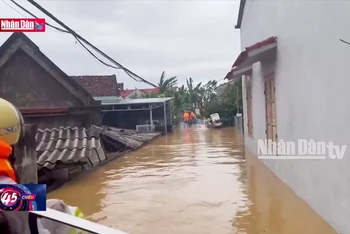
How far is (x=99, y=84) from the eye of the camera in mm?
28781

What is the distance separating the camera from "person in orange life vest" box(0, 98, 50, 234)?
2.11 metres

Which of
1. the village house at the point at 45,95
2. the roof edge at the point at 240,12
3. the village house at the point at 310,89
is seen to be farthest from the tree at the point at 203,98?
the village house at the point at 310,89

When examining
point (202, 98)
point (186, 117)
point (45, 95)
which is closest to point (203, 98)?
point (202, 98)

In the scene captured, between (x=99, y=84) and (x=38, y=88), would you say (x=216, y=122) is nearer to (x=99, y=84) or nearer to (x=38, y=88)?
(x=99, y=84)

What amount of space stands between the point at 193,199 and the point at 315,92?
9.57ft

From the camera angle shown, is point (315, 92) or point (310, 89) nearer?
point (315, 92)

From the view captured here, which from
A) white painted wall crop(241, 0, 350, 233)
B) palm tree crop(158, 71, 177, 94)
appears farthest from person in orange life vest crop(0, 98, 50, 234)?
palm tree crop(158, 71, 177, 94)

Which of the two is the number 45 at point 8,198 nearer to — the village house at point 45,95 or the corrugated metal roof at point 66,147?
the corrugated metal roof at point 66,147

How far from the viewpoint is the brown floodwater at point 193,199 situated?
5.54m

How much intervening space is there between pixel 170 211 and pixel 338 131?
2976 millimetres

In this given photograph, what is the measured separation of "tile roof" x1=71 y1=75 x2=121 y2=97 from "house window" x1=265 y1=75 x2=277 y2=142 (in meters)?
20.1

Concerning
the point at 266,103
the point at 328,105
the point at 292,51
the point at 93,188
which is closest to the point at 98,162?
the point at 93,188

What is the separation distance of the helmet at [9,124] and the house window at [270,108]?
6916 millimetres

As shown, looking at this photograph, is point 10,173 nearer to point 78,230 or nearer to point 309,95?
point 78,230
